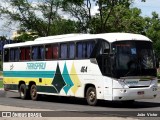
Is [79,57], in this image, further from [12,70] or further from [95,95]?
[12,70]

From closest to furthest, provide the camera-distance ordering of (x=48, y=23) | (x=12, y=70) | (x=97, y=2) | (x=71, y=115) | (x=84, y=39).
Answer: (x=71, y=115), (x=84, y=39), (x=12, y=70), (x=97, y=2), (x=48, y=23)

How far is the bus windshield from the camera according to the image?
19.7 meters

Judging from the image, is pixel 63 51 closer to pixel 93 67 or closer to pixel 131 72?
pixel 93 67

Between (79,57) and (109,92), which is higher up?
(79,57)

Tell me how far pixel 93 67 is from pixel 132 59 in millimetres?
1897

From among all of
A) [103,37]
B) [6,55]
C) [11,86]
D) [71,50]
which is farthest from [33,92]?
[103,37]

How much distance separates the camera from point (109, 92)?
65.1 ft

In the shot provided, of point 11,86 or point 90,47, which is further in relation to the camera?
point 11,86

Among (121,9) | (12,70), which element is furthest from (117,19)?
(12,70)

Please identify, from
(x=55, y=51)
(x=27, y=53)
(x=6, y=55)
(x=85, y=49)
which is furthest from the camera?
(x=6, y=55)

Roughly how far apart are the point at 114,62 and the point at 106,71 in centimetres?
63

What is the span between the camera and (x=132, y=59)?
19906 mm

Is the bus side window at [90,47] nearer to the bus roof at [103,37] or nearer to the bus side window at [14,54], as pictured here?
the bus roof at [103,37]

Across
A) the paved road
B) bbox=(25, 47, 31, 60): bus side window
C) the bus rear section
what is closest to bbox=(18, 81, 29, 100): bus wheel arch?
the paved road
